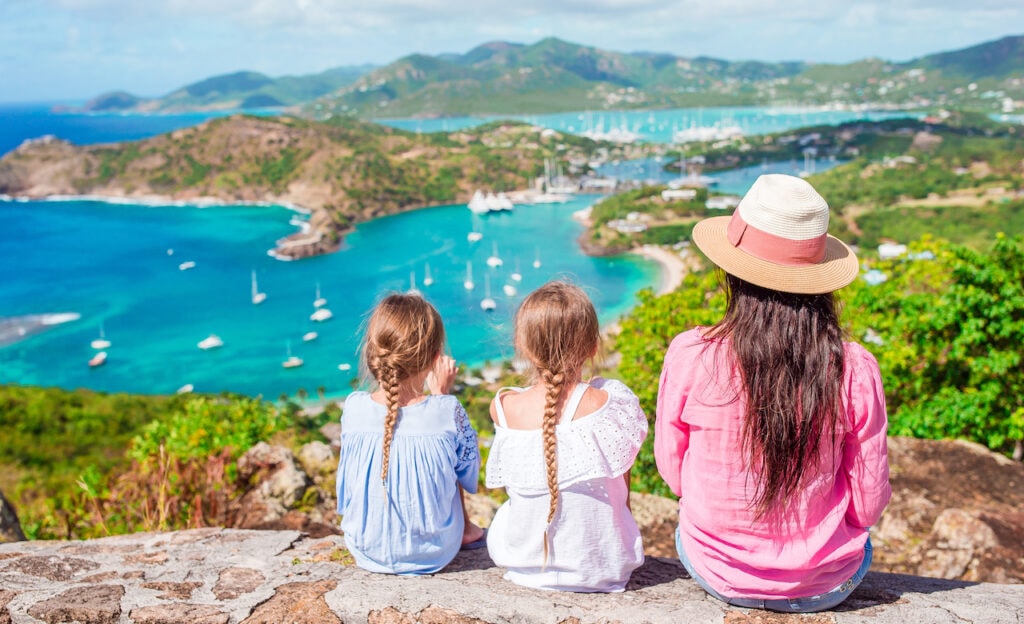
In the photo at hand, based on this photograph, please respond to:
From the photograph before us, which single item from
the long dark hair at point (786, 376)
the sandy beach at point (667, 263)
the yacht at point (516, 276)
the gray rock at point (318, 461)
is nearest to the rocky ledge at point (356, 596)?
the long dark hair at point (786, 376)

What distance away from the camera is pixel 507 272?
132ft

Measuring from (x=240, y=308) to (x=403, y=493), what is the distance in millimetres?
37433

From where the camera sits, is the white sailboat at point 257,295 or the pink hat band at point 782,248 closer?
the pink hat band at point 782,248

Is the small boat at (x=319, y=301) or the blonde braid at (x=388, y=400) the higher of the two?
the blonde braid at (x=388, y=400)

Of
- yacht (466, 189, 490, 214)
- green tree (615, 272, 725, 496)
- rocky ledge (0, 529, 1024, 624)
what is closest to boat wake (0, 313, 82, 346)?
yacht (466, 189, 490, 214)

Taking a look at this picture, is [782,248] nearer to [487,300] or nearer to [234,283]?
[487,300]

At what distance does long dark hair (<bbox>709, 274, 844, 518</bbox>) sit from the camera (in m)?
1.75

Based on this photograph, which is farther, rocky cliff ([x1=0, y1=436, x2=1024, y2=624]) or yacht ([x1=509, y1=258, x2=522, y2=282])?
yacht ([x1=509, y1=258, x2=522, y2=282])

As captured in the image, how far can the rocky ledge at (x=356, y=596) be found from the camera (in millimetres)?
1946

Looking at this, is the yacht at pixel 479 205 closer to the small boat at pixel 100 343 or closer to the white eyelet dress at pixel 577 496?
the small boat at pixel 100 343

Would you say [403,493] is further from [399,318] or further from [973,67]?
[973,67]

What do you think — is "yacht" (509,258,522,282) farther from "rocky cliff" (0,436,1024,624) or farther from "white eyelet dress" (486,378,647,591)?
"white eyelet dress" (486,378,647,591)

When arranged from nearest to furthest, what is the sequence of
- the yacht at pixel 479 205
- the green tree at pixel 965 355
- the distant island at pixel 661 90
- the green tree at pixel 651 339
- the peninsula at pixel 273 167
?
the green tree at pixel 965 355 < the green tree at pixel 651 339 < the yacht at pixel 479 205 < the peninsula at pixel 273 167 < the distant island at pixel 661 90

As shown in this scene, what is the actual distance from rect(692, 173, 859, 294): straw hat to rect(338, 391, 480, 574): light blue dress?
1.06 metres
